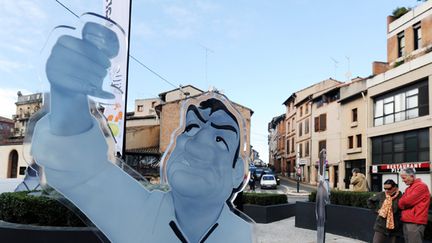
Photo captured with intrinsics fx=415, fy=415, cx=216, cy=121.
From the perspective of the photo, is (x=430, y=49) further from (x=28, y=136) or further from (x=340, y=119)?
(x=28, y=136)

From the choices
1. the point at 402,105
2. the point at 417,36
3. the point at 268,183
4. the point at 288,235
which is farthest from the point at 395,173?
the point at 288,235

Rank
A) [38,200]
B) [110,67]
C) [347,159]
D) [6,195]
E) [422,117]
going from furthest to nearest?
1. [347,159]
2. [422,117]
3. [6,195]
4. [38,200]
5. [110,67]

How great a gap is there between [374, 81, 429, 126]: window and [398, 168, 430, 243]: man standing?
21.4 metres

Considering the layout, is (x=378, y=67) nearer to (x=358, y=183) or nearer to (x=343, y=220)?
(x=358, y=183)

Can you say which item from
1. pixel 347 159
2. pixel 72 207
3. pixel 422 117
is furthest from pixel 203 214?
pixel 347 159

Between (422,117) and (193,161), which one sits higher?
(422,117)

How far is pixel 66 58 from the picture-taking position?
268cm

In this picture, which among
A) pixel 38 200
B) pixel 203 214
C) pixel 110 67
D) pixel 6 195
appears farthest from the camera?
pixel 6 195

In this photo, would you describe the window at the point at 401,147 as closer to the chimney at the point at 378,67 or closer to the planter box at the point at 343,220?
the chimney at the point at 378,67

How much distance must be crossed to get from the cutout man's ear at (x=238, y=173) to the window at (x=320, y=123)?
4048cm

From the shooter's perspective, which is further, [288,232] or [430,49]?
[430,49]

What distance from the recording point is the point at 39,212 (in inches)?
245

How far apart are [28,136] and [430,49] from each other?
27561 millimetres

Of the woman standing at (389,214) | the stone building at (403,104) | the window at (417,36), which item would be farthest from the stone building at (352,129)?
the woman standing at (389,214)
